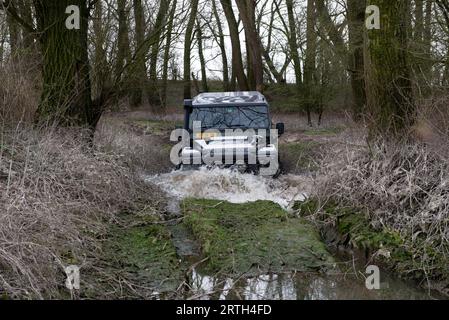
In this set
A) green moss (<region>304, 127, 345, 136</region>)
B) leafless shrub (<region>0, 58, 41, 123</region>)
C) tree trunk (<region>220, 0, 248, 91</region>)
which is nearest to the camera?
leafless shrub (<region>0, 58, 41, 123</region>)

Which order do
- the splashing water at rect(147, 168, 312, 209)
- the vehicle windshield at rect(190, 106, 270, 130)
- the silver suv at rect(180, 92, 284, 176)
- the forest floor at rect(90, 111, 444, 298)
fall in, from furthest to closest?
the vehicle windshield at rect(190, 106, 270, 130)
the silver suv at rect(180, 92, 284, 176)
the splashing water at rect(147, 168, 312, 209)
the forest floor at rect(90, 111, 444, 298)

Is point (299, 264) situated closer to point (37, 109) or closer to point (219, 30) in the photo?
point (37, 109)

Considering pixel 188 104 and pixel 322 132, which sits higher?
pixel 188 104

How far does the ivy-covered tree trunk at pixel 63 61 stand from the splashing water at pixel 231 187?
7.72 feet

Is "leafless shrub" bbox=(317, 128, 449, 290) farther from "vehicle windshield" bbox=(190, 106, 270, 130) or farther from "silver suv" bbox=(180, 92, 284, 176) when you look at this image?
"vehicle windshield" bbox=(190, 106, 270, 130)

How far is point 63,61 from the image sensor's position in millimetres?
10539

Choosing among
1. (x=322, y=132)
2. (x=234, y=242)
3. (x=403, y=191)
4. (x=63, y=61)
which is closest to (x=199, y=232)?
(x=234, y=242)

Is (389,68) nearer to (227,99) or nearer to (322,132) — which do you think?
(227,99)

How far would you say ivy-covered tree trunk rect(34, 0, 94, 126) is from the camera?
10352mm

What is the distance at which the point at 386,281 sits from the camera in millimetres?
6480

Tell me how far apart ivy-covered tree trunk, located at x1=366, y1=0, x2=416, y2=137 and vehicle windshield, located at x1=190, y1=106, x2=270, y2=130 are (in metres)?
3.59

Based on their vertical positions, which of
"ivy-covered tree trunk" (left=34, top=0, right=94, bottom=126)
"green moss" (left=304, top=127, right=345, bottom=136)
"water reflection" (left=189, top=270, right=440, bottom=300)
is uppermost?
"ivy-covered tree trunk" (left=34, top=0, right=94, bottom=126)

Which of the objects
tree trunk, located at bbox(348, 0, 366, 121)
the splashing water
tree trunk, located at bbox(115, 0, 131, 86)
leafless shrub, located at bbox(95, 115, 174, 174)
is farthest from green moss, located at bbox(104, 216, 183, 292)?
tree trunk, located at bbox(348, 0, 366, 121)

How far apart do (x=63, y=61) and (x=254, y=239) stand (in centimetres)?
559
